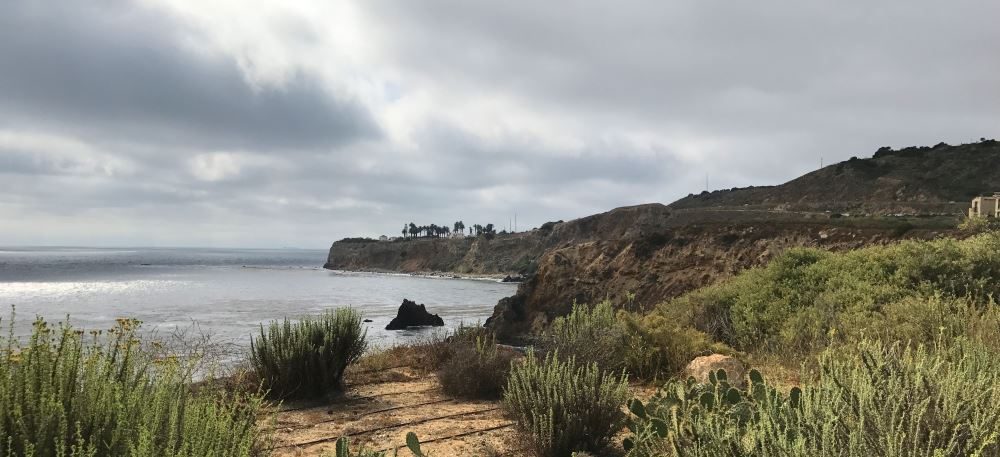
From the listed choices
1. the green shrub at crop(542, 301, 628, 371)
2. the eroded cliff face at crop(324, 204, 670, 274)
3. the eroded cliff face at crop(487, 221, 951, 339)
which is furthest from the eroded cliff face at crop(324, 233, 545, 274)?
the green shrub at crop(542, 301, 628, 371)

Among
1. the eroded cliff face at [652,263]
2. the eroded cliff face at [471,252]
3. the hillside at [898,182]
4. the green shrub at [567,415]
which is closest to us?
the green shrub at [567,415]

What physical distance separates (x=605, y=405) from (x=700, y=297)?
A: 8692 millimetres

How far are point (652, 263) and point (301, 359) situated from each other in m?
27.9

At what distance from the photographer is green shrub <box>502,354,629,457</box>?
466 cm

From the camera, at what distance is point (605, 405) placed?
4.97 m

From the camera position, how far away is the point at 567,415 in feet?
15.5

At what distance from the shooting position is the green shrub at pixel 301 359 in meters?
7.04

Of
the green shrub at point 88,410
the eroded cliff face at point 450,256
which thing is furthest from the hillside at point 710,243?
the eroded cliff face at point 450,256

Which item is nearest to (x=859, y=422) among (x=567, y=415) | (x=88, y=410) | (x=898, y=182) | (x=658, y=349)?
(x=567, y=415)

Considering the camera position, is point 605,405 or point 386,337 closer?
point 605,405

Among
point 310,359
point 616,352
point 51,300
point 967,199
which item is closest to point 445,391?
point 310,359

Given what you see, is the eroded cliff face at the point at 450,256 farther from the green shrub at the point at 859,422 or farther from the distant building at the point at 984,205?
the green shrub at the point at 859,422

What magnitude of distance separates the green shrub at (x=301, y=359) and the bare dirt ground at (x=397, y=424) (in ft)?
1.09

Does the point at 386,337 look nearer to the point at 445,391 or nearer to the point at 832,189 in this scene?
the point at 445,391
